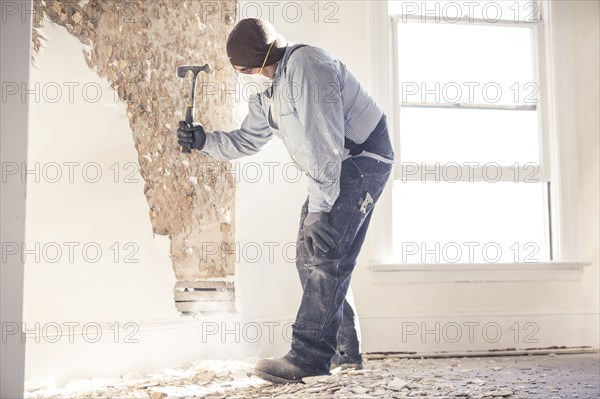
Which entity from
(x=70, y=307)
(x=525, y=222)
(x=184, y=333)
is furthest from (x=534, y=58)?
(x=70, y=307)

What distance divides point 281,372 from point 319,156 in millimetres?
872

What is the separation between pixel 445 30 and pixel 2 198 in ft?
9.49

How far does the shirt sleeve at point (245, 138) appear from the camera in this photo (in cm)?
280

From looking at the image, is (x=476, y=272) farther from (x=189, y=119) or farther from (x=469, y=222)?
(x=189, y=119)

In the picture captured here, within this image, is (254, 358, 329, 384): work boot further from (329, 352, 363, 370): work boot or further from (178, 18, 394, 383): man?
(329, 352, 363, 370): work boot

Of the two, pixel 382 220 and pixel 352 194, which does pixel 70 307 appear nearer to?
pixel 352 194

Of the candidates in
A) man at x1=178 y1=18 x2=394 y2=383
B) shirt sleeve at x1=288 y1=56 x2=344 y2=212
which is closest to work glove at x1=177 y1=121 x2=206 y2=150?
man at x1=178 y1=18 x2=394 y2=383

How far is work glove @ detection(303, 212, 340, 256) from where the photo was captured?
2436mm

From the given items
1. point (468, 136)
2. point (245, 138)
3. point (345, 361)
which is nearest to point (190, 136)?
point (245, 138)

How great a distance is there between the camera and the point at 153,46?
3.03 metres

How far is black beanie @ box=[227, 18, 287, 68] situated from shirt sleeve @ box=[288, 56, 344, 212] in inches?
5.3

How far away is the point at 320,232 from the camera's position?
243cm

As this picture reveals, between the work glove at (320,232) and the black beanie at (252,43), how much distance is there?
65 cm

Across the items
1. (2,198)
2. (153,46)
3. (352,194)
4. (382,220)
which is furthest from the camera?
(382,220)
